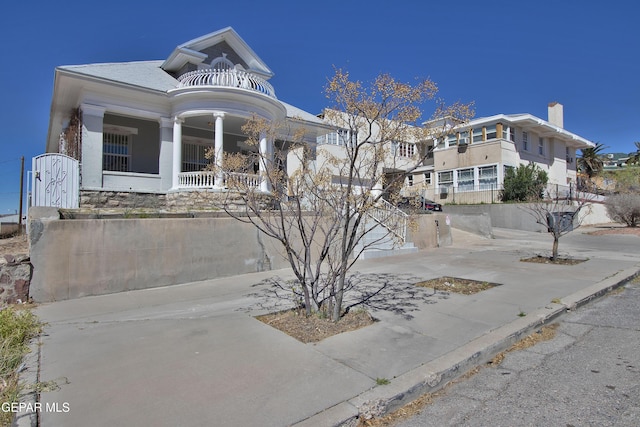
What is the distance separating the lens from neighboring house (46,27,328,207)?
39.4ft

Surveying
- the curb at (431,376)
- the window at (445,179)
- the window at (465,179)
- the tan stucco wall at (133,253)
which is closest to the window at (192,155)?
the tan stucco wall at (133,253)

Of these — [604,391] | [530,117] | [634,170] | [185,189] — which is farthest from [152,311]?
[634,170]

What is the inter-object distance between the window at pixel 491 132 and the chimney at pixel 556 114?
38.2 ft

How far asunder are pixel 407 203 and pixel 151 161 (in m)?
12.5

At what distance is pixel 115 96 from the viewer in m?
12.4

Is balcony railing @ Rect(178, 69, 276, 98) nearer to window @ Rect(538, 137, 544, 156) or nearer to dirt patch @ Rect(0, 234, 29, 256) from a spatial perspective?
dirt patch @ Rect(0, 234, 29, 256)

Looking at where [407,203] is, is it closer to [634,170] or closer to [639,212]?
[639,212]

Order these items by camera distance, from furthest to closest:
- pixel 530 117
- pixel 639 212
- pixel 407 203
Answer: pixel 530 117 → pixel 639 212 → pixel 407 203

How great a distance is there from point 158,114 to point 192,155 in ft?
8.27

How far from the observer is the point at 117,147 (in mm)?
14258

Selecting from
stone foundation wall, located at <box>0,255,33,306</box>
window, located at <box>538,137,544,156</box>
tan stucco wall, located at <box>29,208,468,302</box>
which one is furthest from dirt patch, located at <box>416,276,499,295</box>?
window, located at <box>538,137,544,156</box>

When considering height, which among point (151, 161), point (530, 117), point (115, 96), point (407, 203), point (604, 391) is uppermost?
point (530, 117)

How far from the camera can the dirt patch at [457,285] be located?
725cm
